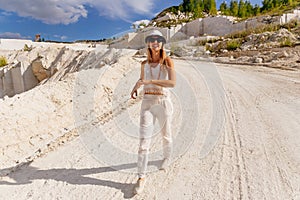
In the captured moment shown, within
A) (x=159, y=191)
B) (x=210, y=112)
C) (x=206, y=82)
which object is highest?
(x=206, y=82)

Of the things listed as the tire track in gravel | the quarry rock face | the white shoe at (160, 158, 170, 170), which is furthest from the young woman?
the quarry rock face

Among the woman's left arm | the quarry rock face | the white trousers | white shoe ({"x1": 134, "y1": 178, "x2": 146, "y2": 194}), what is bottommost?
white shoe ({"x1": 134, "y1": 178, "x2": 146, "y2": 194})

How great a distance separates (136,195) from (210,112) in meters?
2.97

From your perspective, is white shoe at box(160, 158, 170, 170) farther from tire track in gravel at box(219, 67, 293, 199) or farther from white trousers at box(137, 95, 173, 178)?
tire track in gravel at box(219, 67, 293, 199)

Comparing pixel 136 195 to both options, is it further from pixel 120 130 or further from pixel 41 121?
pixel 41 121

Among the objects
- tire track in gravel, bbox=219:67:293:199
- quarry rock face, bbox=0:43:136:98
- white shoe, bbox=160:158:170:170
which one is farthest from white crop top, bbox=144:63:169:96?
quarry rock face, bbox=0:43:136:98

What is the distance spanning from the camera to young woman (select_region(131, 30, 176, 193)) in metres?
2.46

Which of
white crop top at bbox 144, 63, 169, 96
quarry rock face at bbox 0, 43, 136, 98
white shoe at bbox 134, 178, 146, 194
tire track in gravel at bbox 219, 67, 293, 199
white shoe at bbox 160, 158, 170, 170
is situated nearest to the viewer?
tire track in gravel at bbox 219, 67, 293, 199

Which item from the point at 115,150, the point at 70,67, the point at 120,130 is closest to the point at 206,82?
the point at 120,130

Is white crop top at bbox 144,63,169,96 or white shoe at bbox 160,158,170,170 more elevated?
white crop top at bbox 144,63,169,96

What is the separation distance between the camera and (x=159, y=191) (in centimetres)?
243

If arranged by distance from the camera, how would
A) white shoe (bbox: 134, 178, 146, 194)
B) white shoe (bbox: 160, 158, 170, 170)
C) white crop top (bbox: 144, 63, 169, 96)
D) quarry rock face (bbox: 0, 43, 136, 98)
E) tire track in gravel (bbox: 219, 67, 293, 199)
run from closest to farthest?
tire track in gravel (bbox: 219, 67, 293, 199), white shoe (bbox: 134, 178, 146, 194), white crop top (bbox: 144, 63, 169, 96), white shoe (bbox: 160, 158, 170, 170), quarry rock face (bbox: 0, 43, 136, 98)

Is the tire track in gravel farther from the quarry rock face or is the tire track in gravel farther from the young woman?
the quarry rock face

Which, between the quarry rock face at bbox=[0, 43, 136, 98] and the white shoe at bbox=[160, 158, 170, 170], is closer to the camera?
the white shoe at bbox=[160, 158, 170, 170]
